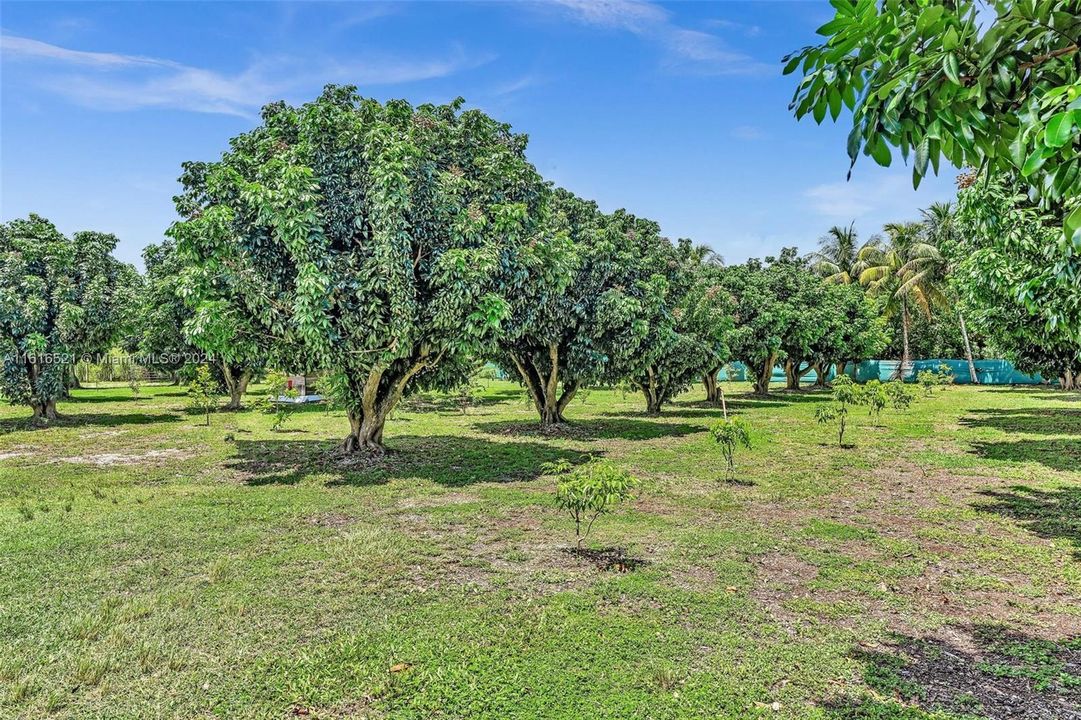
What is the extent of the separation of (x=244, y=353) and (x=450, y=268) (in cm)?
472

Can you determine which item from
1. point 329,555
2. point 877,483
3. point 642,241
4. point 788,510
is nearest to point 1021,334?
point 877,483

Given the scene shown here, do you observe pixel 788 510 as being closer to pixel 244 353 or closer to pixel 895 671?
pixel 895 671

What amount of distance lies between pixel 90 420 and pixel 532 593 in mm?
23012

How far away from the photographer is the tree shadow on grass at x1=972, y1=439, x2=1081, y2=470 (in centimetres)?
1241

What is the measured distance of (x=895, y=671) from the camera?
424 cm

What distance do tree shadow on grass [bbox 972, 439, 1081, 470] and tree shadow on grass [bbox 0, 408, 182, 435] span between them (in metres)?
25.4

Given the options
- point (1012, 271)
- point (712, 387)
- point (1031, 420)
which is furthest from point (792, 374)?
point (1012, 271)

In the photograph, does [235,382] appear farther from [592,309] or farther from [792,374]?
[792,374]

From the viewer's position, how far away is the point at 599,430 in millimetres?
19062

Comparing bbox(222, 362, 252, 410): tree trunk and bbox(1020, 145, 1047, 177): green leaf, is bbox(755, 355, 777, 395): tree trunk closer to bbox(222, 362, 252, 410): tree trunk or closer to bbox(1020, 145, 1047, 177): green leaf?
bbox(222, 362, 252, 410): tree trunk

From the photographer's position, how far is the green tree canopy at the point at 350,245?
10555 millimetres

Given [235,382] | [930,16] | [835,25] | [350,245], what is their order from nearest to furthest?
[930,16] < [835,25] < [350,245] < [235,382]

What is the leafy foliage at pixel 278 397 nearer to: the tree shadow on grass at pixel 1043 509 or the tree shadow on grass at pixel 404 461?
the tree shadow on grass at pixel 404 461

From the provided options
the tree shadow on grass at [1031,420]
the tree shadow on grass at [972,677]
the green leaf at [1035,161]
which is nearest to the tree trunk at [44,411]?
the tree shadow on grass at [972,677]
